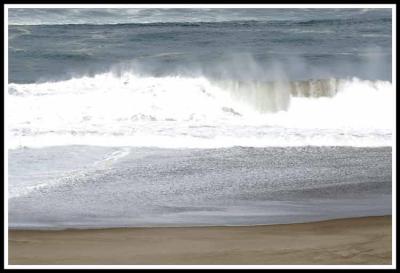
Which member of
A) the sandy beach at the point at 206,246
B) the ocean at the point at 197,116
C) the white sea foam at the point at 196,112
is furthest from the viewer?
the white sea foam at the point at 196,112

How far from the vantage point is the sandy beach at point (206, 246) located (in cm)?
481

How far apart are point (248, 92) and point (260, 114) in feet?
0.70

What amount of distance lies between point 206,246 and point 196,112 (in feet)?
4.15

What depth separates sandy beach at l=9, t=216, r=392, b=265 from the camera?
481cm

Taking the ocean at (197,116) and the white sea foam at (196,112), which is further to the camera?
the white sea foam at (196,112)

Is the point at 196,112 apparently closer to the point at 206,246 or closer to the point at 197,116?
the point at 197,116

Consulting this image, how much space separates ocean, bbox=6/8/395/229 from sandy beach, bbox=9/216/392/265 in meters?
0.10

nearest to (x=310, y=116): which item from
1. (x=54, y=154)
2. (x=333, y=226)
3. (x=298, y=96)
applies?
(x=298, y=96)

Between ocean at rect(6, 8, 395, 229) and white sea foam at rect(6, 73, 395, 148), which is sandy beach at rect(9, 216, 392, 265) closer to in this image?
ocean at rect(6, 8, 395, 229)

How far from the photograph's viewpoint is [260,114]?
225 inches

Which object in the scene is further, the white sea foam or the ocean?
the white sea foam

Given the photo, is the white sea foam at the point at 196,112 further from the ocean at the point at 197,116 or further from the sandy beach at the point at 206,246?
the sandy beach at the point at 206,246

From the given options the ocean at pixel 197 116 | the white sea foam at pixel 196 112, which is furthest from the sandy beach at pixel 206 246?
the white sea foam at pixel 196 112

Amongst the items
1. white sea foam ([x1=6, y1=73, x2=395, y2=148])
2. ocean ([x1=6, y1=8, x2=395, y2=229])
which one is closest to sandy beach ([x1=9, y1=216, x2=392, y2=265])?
ocean ([x1=6, y1=8, x2=395, y2=229])
